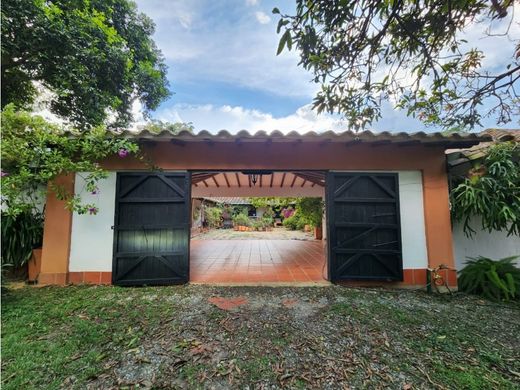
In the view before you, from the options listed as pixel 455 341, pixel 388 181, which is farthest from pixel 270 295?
pixel 388 181

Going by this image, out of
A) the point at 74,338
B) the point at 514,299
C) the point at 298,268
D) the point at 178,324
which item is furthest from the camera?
the point at 298,268

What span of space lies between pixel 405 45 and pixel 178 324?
4.74m

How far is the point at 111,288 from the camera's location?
431cm

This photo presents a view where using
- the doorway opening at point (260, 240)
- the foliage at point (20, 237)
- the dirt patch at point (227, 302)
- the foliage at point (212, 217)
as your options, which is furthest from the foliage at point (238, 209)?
the dirt patch at point (227, 302)

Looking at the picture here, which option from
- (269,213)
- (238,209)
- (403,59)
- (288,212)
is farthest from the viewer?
(238,209)

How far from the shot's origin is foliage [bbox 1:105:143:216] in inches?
139

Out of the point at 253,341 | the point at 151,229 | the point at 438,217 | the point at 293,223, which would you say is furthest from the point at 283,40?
the point at 293,223

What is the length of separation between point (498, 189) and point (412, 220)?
140cm

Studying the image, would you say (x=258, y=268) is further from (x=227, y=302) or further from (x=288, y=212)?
(x=288, y=212)

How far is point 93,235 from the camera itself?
4609 mm

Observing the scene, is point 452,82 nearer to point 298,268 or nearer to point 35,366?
point 298,268

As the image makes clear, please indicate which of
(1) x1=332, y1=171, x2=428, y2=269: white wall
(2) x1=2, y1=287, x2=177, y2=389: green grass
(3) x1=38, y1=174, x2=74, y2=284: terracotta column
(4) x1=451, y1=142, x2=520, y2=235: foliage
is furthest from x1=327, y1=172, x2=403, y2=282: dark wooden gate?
(3) x1=38, y1=174, x2=74, y2=284: terracotta column

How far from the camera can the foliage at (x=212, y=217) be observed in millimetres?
19547

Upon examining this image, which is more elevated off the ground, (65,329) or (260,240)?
(260,240)
